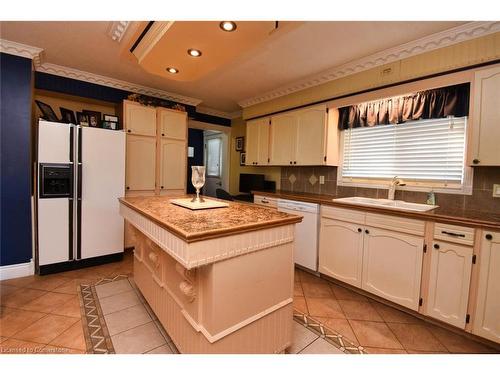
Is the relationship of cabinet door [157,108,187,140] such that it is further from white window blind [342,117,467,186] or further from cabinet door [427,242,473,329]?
cabinet door [427,242,473,329]

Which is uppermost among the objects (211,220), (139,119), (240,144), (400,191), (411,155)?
(139,119)

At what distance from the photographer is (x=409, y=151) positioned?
260cm

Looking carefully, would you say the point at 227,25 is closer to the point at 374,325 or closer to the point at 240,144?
the point at 374,325

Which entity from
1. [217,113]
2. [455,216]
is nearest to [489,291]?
[455,216]

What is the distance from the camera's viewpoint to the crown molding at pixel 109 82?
2995 mm

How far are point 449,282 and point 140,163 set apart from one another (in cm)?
377

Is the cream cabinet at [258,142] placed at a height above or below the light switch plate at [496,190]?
above

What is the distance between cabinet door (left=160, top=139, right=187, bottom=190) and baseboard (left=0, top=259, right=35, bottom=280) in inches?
69.9

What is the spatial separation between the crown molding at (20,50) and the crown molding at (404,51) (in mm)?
2944

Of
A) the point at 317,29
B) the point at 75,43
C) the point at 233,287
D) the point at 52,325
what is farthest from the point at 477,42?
the point at 52,325

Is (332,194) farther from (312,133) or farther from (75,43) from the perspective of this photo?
(75,43)

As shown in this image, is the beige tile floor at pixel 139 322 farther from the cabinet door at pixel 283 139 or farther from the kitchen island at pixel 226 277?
the cabinet door at pixel 283 139

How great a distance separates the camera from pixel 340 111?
3.14 m

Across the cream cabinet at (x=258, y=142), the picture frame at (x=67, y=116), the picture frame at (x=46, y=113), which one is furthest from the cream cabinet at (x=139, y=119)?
the cream cabinet at (x=258, y=142)
